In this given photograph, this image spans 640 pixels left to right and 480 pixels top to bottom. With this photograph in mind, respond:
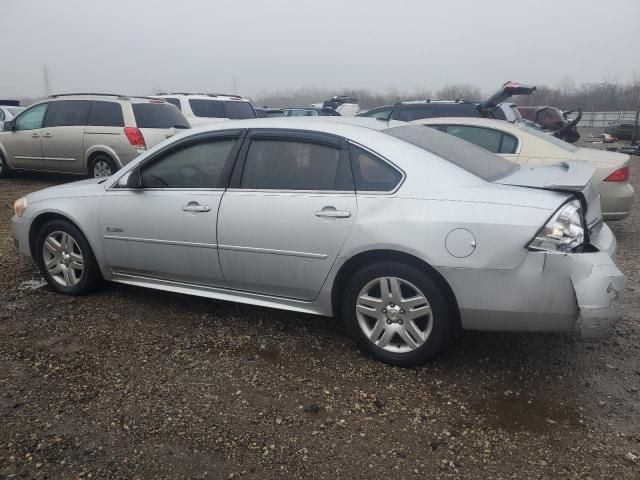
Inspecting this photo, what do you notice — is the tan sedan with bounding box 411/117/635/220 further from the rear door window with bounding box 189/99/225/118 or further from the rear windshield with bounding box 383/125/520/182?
the rear door window with bounding box 189/99/225/118

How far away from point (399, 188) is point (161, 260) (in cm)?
186

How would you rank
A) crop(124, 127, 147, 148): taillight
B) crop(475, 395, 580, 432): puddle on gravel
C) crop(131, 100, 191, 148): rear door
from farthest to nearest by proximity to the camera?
crop(131, 100, 191, 148): rear door → crop(124, 127, 147, 148): taillight → crop(475, 395, 580, 432): puddle on gravel

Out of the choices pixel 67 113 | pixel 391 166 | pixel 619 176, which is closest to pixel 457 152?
pixel 391 166

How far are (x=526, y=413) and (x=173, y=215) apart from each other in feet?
8.52

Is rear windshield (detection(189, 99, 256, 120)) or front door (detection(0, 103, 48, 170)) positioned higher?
rear windshield (detection(189, 99, 256, 120))

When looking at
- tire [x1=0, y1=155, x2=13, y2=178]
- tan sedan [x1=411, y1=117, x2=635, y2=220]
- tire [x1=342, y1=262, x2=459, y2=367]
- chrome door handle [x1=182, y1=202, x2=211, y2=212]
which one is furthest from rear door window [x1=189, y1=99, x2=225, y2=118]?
tire [x1=342, y1=262, x2=459, y2=367]

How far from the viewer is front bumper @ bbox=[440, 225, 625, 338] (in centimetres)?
275

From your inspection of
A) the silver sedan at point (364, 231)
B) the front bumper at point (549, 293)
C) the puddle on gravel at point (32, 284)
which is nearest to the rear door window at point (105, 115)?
the puddle on gravel at point (32, 284)

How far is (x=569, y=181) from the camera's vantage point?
122 inches

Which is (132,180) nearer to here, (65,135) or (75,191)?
(75,191)

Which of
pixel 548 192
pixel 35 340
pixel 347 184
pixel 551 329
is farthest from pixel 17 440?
pixel 548 192

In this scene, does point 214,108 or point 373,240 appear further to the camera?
point 214,108

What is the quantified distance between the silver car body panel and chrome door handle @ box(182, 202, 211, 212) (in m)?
0.04

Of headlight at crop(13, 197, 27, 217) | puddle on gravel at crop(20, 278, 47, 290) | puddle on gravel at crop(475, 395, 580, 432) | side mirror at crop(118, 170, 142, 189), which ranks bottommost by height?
puddle on gravel at crop(475, 395, 580, 432)
